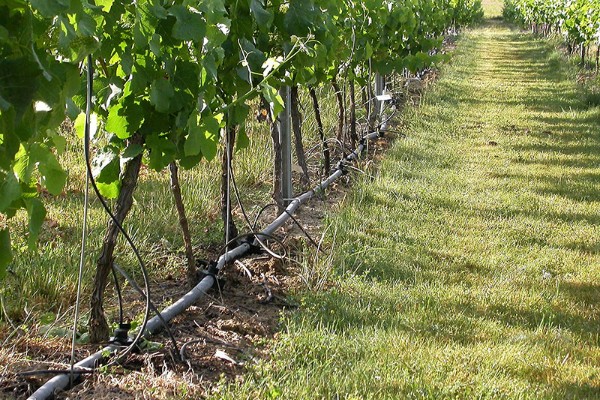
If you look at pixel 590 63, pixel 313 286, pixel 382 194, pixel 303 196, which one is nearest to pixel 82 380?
pixel 313 286

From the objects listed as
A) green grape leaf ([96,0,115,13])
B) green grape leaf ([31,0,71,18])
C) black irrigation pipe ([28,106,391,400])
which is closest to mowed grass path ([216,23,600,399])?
black irrigation pipe ([28,106,391,400])

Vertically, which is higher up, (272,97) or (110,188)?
(272,97)

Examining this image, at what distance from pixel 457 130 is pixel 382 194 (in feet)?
11.6

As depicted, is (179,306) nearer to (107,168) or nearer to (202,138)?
(107,168)

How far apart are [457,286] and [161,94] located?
210 centimetres

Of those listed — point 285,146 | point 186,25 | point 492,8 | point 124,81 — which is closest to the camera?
point 186,25

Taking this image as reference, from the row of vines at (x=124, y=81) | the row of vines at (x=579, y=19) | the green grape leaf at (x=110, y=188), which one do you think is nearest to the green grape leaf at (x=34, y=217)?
the row of vines at (x=124, y=81)

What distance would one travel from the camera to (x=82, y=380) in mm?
2801

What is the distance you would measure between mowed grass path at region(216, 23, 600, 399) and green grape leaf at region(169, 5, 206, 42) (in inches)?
49.6

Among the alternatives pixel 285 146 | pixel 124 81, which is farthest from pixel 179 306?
pixel 285 146

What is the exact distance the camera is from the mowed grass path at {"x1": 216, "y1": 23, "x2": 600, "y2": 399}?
9.81ft

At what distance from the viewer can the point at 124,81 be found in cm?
287

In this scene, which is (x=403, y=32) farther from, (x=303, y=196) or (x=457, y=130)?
(x=303, y=196)

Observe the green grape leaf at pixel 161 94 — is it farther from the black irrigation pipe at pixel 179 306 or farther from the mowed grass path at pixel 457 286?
the mowed grass path at pixel 457 286
